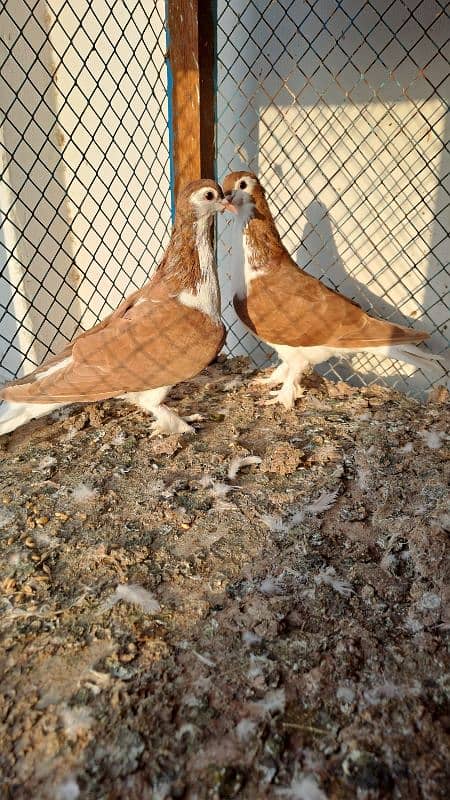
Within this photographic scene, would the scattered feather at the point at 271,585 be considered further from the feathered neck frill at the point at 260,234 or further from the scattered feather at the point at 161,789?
the feathered neck frill at the point at 260,234

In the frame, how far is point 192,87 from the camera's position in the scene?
2.66 metres

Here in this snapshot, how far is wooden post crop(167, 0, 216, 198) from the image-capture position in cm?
257

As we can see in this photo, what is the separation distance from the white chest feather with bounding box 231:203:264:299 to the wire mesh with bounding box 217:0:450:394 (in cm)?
72

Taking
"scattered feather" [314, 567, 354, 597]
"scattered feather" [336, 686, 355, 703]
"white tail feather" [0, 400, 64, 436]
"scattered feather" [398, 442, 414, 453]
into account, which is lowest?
"scattered feather" [398, 442, 414, 453]

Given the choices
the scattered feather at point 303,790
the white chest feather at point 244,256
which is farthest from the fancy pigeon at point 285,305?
the scattered feather at point 303,790

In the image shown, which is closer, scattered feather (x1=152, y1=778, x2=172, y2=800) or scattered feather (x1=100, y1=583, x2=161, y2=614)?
scattered feather (x1=152, y1=778, x2=172, y2=800)

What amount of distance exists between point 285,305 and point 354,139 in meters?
1.15

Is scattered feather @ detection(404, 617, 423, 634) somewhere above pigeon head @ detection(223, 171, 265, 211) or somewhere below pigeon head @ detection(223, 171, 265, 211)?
below

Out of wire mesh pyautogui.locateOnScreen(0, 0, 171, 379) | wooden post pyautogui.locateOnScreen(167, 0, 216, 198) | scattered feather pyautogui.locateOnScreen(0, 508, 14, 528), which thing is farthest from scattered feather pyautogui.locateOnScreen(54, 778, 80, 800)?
wooden post pyautogui.locateOnScreen(167, 0, 216, 198)

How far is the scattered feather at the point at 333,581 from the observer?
1.60 m

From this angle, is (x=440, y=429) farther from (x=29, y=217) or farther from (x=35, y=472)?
(x=29, y=217)

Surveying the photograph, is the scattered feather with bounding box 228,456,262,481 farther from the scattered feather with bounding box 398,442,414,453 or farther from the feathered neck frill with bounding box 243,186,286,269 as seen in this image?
the feathered neck frill with bounding box 243,186,286,269

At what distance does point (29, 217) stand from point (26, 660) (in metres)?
2.65

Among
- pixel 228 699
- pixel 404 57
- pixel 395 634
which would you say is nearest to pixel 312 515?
pixel 395 634
